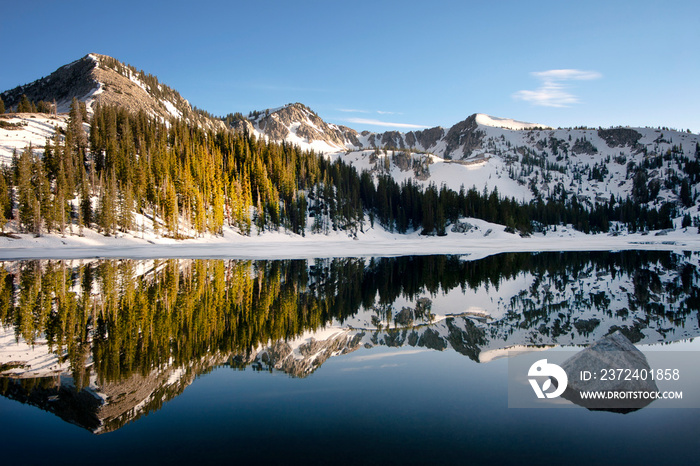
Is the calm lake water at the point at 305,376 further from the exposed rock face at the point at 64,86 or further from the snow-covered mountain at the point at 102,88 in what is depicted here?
the exposed rock face at the point at 64,86

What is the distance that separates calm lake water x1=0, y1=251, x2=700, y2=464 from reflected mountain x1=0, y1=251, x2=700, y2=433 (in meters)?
0.07

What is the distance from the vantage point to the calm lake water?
18.3 ft

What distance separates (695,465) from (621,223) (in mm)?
182332

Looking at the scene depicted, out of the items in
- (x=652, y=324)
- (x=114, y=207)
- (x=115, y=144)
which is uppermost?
(x=115, y=144)

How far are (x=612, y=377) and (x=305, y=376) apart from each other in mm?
5914

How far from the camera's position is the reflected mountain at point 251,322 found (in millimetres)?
7945

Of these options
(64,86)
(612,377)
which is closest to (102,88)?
(64,86)

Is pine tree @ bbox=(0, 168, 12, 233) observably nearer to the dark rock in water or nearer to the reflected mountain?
the reflected mountain

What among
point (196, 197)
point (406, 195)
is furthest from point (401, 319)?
point (406, 195)

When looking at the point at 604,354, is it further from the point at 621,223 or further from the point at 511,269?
the point at 621,223

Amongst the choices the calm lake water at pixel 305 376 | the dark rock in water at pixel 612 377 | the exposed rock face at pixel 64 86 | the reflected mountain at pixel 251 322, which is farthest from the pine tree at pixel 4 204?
the exposed rock face at pixel 64 86

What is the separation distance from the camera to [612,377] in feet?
25.7

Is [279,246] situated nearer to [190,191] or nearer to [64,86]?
[190,191]

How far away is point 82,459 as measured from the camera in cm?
520
